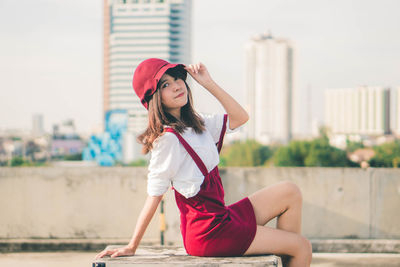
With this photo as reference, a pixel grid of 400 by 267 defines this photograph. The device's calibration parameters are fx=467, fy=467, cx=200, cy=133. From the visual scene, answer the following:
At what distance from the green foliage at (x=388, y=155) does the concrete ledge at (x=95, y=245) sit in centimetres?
6530

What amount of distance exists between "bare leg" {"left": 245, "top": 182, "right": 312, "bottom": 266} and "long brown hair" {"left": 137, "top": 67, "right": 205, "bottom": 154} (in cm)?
51

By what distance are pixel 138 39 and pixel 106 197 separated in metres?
149

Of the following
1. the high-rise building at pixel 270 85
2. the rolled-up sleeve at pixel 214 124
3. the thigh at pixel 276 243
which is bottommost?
the thigh at pixel 276 243

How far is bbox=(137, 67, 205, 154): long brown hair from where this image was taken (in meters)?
2.34

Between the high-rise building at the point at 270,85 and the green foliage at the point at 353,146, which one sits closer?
the green foliage at the point at 353,146

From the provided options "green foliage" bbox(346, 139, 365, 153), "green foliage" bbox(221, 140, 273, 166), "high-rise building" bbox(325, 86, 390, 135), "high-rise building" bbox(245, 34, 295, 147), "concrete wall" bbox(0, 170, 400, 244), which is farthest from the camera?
"high-rise building" bbox(245, 34, 295, 147)

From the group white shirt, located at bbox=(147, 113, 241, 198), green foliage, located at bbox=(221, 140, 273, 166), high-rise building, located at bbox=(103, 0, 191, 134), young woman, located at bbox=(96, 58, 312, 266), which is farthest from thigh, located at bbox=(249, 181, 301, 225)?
high-rise building, located at bbox=(103, 0, 191, 134)

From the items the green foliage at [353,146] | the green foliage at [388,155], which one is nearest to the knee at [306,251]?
the green foliage at [388,155]

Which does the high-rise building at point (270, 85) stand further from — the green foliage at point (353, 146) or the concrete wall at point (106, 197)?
the concrete wall at point (106, 197)

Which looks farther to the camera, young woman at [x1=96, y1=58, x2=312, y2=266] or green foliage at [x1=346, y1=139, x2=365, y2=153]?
green foliage at [x1=346, y1=139, x2=365, y2=153]

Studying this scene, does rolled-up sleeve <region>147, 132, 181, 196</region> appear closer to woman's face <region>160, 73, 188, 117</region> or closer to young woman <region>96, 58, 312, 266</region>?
young woman <region>96, 58, 312, 266</region>

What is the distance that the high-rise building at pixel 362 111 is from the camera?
158075 mm

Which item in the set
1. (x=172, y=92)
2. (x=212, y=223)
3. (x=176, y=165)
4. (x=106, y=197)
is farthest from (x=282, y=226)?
(x=106, y=197)

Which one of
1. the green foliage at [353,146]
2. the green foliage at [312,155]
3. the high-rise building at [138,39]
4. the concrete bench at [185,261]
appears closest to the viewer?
the concrete bench at [185,261]
